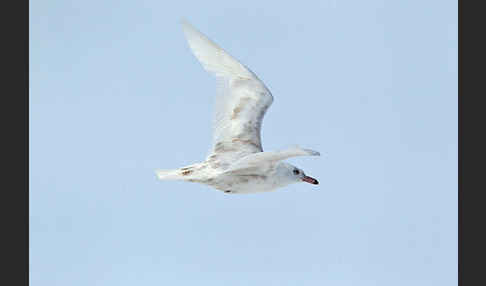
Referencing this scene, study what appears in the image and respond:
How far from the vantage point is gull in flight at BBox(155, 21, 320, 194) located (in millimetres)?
9914

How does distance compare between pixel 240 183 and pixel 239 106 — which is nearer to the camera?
pixel 240 183

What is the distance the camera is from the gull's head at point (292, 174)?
1019 cm

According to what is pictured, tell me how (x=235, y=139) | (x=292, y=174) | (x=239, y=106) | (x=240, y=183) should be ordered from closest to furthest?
(x=240, y=183)
(x=292, y=174)
(x=235, y=139)
(x=239, y=106)

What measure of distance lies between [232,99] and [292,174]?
149cm

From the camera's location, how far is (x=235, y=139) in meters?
10.9

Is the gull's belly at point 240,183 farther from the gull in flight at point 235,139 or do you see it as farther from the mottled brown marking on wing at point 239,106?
the mottled brown marking on wing at point 239,106

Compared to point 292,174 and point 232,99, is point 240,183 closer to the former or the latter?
point 292,174

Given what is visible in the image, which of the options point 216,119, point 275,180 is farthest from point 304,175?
point 216,119

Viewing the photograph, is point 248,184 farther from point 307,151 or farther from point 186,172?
point 307,151
